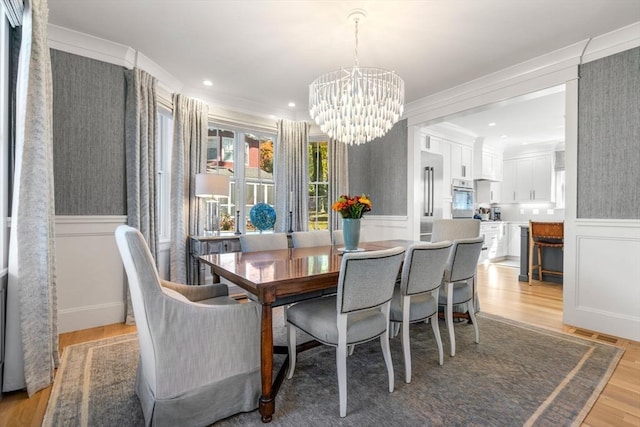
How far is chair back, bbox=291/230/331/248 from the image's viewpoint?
3121 mm

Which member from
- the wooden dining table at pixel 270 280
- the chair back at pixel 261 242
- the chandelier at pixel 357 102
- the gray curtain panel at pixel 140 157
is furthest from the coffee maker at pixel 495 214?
the gray curtain panel at pixel 140 157

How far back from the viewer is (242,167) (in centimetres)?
454

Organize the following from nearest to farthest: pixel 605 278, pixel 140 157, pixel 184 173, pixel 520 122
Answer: pixel 605 278, pixel 140 157, pixel 184 173, pixel 520 122

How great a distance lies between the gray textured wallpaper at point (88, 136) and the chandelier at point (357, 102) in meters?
1.98

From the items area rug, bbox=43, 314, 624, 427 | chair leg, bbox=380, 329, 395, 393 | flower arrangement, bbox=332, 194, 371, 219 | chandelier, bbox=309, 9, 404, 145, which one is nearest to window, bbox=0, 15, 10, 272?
area rug, bbox=43, 314, 624, 427

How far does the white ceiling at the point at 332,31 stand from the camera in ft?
7.64

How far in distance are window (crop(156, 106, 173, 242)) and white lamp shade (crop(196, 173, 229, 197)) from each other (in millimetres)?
489

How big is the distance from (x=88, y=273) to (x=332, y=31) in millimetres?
3161

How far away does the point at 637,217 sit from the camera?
267cm

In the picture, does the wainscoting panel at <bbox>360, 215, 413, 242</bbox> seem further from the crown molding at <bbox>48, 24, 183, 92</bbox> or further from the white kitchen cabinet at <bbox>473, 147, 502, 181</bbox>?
the crown molding at <bbox>48, 24, 183, 92</bbox>

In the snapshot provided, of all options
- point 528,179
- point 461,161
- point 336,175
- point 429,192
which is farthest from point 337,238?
point 528,179

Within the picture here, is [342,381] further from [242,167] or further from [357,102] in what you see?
[242,167]

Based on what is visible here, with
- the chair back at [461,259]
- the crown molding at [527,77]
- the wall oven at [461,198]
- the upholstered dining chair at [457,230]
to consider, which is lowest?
the chair back at [461,259]

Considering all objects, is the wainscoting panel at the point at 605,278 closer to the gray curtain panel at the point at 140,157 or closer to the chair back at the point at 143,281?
the chair back at the point at 143,281
